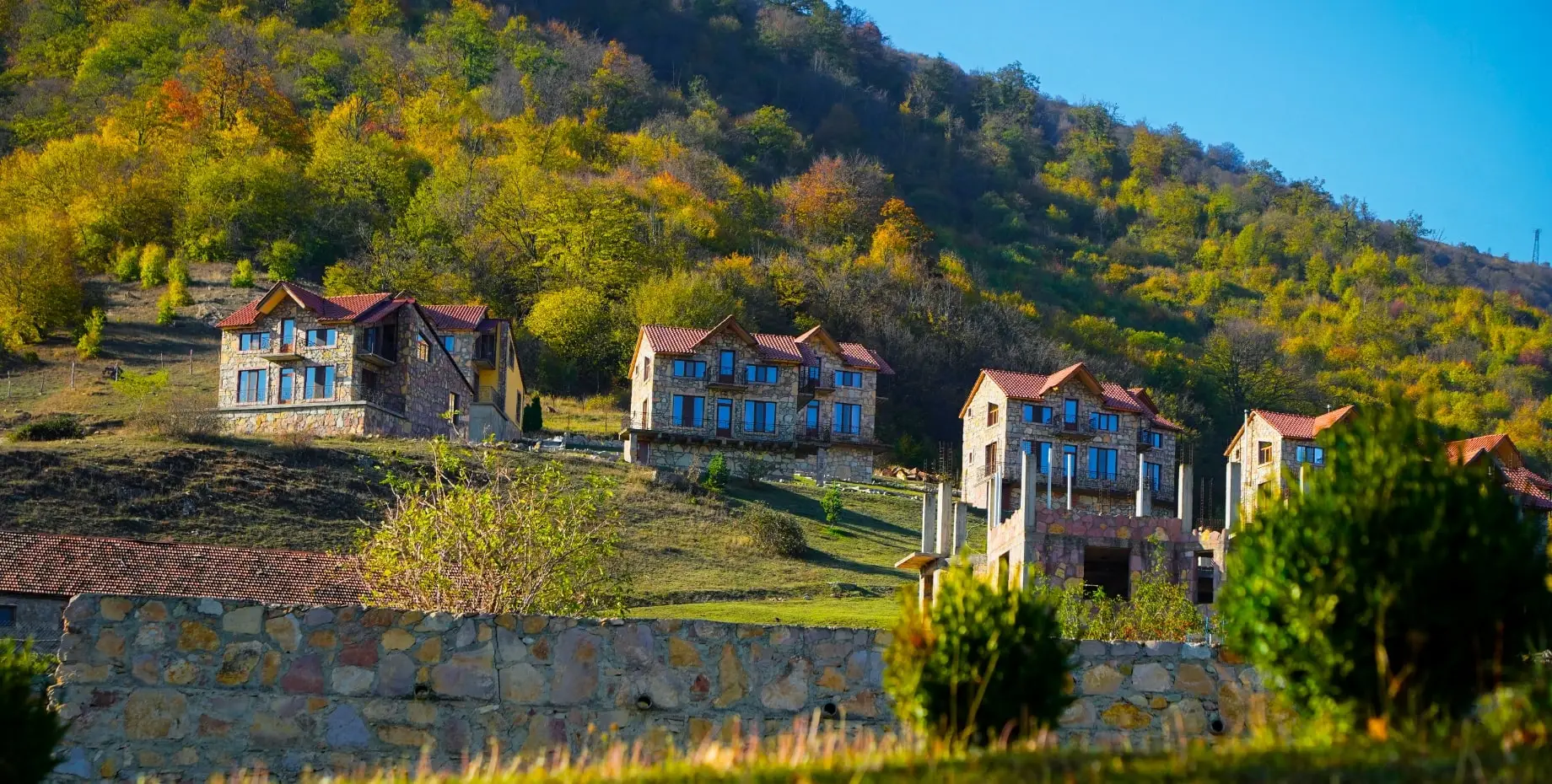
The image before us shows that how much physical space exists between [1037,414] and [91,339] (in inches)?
1856

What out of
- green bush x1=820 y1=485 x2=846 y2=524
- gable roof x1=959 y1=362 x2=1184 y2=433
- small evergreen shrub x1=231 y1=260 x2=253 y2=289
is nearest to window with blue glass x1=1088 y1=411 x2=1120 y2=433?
gable roof x1=959 y1=362 x2=1184 y2=433

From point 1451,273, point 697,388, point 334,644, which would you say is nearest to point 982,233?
point 1451,273

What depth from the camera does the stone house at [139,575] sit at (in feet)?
123

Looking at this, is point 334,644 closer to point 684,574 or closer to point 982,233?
point 684,574

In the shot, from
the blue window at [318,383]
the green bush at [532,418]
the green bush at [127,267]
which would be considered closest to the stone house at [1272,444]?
the green bush at [532,418]

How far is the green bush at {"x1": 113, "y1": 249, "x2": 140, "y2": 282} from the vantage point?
105m

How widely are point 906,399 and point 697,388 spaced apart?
25933 millimetres

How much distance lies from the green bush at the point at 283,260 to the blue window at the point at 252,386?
29838 millimetres

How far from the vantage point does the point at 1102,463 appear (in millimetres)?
83500

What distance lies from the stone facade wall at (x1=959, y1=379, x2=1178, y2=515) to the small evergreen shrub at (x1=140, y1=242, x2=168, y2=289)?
1944 inches

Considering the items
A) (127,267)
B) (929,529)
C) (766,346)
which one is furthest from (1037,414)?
(127,267)

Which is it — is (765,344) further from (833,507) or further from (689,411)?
(833,507)

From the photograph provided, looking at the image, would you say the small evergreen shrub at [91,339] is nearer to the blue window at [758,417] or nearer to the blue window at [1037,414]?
the blue window at [758,417]

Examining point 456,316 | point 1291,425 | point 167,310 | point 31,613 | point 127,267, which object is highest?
point 127,267
